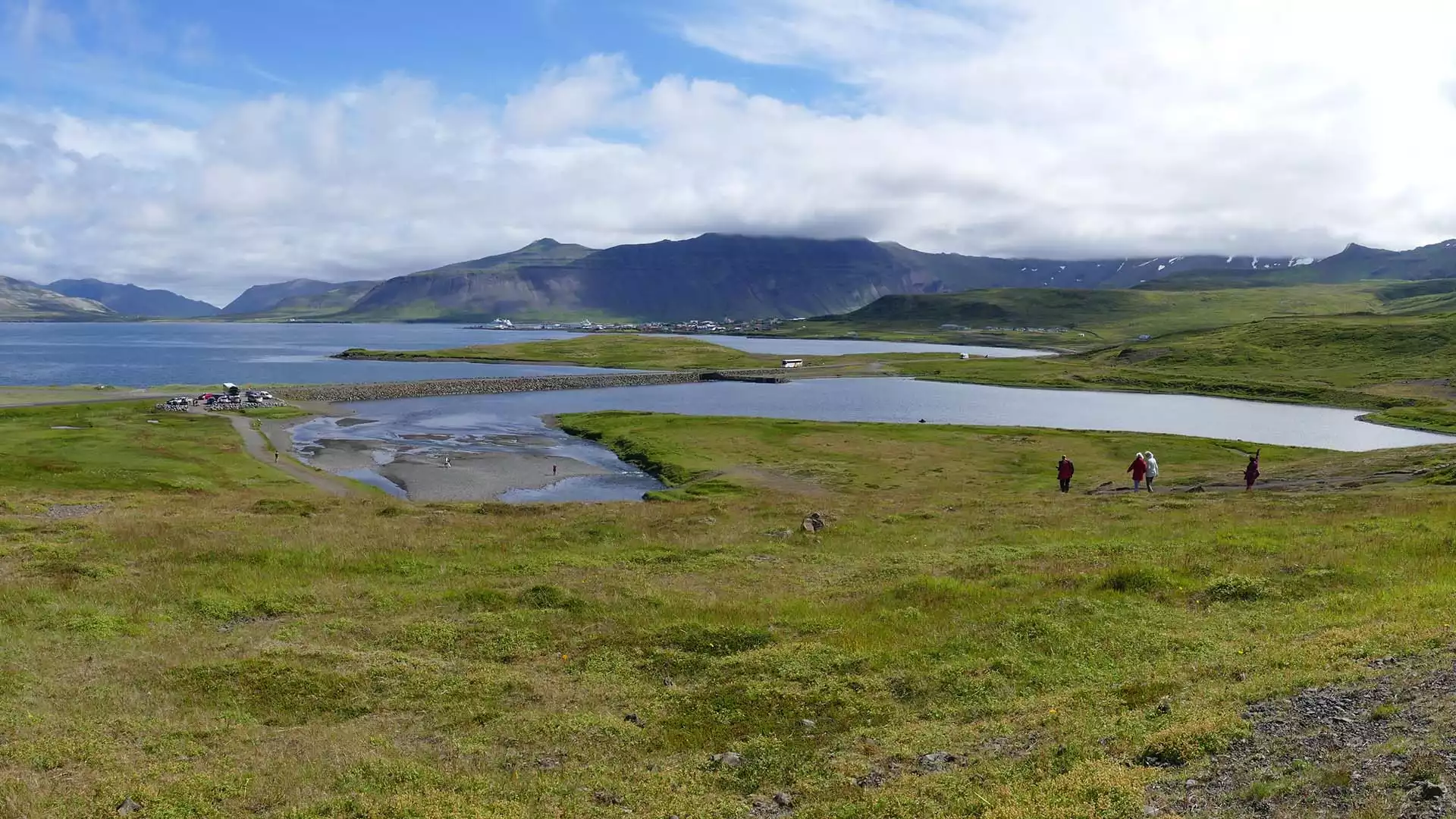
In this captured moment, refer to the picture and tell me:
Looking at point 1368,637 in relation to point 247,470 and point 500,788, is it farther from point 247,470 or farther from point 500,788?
point 247,470

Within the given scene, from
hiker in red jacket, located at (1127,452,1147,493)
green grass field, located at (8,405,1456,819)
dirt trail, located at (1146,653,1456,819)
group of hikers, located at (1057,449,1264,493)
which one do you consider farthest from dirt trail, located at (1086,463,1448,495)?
dirt trail, located at (1146,653,1456,819)

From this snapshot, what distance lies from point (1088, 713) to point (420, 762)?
13.3m

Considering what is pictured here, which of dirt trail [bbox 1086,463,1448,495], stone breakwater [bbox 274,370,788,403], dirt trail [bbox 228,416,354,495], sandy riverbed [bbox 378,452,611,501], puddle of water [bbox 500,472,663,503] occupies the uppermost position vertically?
stone breakwater [bbox 274,370,788,403]

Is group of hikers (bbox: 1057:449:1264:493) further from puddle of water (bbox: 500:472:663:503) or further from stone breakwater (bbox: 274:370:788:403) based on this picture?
stone breakwater (bbox: 274:370:788:403)

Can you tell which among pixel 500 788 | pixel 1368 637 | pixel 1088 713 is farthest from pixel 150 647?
pixel 1368 637

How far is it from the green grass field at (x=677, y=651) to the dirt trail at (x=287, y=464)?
93.6 feet

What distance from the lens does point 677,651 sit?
23.4 meters

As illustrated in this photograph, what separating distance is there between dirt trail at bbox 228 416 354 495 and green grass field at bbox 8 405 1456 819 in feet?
93.6

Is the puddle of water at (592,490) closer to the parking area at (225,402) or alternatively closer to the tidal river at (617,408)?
the tidal river at (617,408)

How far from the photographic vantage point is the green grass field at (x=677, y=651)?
50.2ft

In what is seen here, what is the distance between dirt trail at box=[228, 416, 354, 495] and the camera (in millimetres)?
74062

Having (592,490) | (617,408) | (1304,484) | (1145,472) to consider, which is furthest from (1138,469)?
(617,408)

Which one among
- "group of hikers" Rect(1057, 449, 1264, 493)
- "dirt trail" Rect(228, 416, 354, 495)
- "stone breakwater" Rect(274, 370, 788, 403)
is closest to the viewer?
"group of hikers" Rect(1057, 449, 1264, 493)

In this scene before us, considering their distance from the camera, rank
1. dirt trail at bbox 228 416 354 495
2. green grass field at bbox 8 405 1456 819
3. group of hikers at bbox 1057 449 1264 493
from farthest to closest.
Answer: dirt trail at bbox 228 416 354 495 → group of hikers at bbox 1057 449 1264 493 → green grass field at bbox 8 405 1456 819
